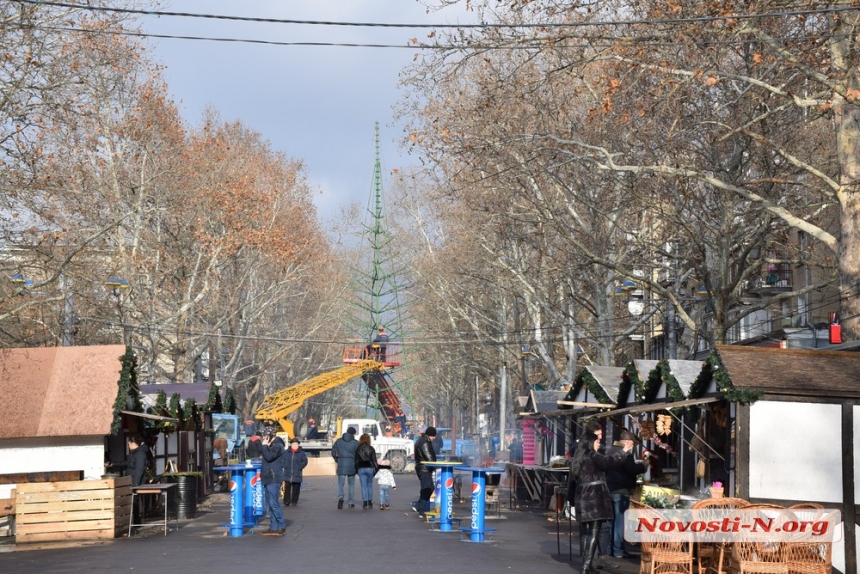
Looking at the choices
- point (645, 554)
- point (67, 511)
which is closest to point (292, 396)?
point (67, 511)

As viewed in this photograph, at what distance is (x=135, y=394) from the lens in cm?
2505

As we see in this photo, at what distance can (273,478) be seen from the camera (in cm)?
2158

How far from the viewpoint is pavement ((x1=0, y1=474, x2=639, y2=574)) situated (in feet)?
52.1

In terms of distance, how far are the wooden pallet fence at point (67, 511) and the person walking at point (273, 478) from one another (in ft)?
8.23

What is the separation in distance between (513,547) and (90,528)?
278 inches

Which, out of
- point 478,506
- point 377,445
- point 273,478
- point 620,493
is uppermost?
point 620,493

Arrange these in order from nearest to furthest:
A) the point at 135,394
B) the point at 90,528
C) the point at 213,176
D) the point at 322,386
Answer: the point at 90,528 → the point at 135,394 → the point at 213,176 → the point at 322,386

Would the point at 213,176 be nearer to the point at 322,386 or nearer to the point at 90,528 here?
the point at 322,386

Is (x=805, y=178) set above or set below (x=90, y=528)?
above

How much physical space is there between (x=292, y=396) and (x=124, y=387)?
33126mm

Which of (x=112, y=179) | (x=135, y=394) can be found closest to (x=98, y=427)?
(x=135, y=394)

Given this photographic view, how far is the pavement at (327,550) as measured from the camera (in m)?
15.9

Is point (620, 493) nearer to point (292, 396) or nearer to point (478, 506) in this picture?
point (478, 506)

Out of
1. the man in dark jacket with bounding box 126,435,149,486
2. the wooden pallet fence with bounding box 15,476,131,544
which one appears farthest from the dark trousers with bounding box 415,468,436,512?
the wooden pallet fence with bounding box 15,476,131,544
